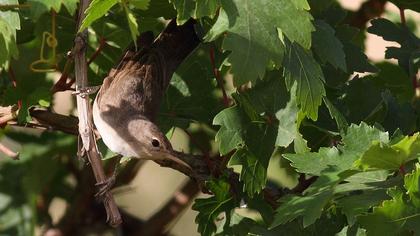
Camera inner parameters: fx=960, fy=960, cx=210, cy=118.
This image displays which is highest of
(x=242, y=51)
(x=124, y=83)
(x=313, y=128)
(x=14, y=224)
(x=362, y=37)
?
(x=242, y=51)

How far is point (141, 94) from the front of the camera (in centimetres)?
264

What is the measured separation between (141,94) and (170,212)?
3.19 ft

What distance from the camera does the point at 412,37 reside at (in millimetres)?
2877

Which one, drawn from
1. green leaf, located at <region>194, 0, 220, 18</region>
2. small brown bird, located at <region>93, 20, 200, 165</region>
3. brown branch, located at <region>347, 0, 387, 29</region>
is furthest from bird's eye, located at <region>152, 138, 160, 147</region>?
brown branch, located at <region>347, 0, 387, 29</region>

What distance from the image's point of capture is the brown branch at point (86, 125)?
2242 mm

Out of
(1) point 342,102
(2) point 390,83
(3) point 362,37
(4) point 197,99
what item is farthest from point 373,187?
(3) point 362,37

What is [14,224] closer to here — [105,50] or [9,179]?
[9,179]

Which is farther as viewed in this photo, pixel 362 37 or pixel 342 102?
pixel 362 37

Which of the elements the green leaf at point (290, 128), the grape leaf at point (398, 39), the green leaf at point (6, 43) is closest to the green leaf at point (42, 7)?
the green leaf at point (6, 43)

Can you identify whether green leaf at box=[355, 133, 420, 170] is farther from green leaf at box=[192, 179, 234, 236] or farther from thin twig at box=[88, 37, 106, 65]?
thin twig at box=[88, 37, 106, 65]

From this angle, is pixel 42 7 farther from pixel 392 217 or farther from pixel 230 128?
pixel 392 217

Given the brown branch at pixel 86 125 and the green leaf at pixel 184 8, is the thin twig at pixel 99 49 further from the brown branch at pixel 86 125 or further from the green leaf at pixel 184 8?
the green leaf at pixel 184 8

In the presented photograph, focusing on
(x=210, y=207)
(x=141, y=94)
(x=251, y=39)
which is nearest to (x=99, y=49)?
(x=141, y=94)

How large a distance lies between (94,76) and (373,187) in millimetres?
907
